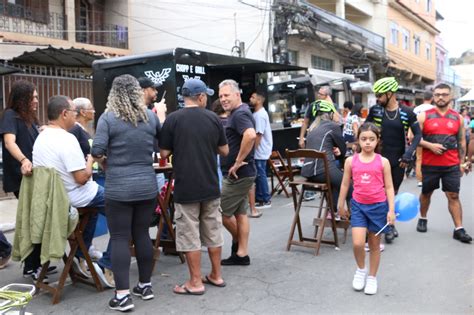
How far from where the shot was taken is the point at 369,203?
436cm

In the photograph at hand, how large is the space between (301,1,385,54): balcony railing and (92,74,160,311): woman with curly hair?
16.5m

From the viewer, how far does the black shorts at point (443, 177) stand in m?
A: 5.99

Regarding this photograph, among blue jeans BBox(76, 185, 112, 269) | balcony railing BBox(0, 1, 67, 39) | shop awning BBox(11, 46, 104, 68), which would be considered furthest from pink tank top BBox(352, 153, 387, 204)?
balcony railing BBox(0, 1, 67, 39)

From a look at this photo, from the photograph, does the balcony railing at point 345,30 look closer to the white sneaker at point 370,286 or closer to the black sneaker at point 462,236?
the black sneaker at point 462,236

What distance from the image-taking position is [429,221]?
23.2 ft

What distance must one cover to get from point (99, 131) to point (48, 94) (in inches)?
335

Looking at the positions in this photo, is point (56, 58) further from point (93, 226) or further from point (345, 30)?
point (345, 30)

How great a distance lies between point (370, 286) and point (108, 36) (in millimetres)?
16395

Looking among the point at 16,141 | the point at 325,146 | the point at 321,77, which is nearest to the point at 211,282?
the point at 325,146

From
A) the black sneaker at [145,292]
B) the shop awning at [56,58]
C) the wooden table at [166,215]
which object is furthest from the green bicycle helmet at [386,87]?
the shop awning at [56,58]

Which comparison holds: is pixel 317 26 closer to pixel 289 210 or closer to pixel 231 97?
pixel 289 210

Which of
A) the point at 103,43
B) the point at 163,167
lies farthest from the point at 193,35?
the point at 163,167

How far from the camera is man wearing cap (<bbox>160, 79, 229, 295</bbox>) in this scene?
13.6 ft

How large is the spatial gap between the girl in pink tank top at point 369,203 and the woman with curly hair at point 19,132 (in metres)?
3.01
